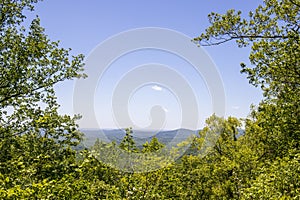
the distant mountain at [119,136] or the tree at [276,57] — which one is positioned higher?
the tree at [276,57]

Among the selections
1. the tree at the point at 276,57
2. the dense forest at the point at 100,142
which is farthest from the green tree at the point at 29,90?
the tree at the point at 276,57

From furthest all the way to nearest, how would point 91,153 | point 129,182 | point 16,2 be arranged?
point 16,2 → point 129,182 → point 91,153

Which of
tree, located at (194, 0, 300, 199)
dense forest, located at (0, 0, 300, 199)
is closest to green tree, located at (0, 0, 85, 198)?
dense forest, located at (0, 0, 300, 199)

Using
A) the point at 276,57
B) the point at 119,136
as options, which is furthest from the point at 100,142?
the point at 276,57

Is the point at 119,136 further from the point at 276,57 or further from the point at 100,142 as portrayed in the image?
the point at 276,57

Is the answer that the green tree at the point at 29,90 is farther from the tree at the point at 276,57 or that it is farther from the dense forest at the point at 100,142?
the tree at the point at 276,57

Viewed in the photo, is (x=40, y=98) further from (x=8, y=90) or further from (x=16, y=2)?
(x=16, y=2)

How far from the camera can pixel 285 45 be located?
12164mm

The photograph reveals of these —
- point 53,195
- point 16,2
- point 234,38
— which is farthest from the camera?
point 16,2

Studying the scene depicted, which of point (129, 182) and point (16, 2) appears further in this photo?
point (16, 2)

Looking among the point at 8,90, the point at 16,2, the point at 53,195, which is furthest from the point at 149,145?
the point at 16,2

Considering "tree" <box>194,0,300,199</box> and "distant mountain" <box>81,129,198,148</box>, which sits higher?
"tree" <box>194,0,300,199</box>

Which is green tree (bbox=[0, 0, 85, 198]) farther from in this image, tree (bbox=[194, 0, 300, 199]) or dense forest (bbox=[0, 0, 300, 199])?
tree (bbox=[194, 0, 300, 199])

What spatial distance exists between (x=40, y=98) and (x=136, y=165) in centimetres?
809
